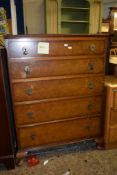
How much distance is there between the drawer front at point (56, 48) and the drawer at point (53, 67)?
59 millimetres

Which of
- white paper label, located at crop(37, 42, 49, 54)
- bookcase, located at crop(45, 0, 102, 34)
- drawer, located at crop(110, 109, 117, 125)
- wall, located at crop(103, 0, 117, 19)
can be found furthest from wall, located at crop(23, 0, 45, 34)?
wall, located at crop(103, 0, 117, 19)

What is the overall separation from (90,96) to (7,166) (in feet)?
3.36

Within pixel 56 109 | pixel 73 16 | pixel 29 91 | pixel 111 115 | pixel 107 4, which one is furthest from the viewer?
pixel 107 4

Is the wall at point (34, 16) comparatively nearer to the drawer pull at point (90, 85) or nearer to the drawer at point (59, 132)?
the drawer pull at point (90, 85)

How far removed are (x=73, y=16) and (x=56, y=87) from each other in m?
2.46

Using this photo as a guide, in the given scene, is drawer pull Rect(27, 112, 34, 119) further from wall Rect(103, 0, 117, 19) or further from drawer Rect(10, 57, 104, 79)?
wall Rect(103, 0, 117, 19)

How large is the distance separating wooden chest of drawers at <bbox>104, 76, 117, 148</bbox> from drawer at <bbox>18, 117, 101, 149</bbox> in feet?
0.32

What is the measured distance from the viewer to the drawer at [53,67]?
1.28 m

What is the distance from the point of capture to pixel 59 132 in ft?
5.10

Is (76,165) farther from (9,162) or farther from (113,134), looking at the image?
(9,162)

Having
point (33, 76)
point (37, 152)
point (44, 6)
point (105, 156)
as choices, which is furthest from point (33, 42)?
point (44, 6)

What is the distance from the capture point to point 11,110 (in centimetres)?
147

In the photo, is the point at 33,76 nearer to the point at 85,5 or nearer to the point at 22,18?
the point at 22,18

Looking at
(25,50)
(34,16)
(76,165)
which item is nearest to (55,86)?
(25,50)
